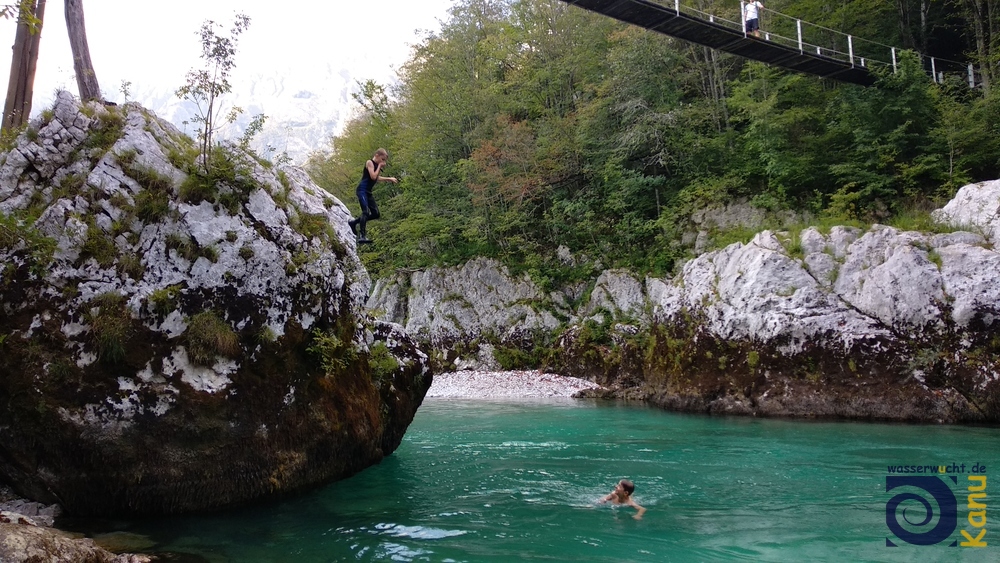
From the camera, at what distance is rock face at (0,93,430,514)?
20.2 feet

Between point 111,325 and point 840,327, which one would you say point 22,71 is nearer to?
point 111,325

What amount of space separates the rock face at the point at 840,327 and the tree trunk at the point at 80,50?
6.16 m

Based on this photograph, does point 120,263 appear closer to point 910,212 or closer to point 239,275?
point 239,275

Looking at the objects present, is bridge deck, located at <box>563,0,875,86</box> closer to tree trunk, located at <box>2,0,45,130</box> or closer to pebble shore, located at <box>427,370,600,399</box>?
tree trunk, located at <box>2,0,45,130</box>

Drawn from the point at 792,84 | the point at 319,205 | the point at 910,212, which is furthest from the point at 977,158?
the point at 319,205

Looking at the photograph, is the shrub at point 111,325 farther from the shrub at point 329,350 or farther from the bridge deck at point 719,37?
the bridge deck at point 719,37

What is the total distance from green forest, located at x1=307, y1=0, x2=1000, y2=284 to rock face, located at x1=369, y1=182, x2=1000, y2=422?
1.59 metres

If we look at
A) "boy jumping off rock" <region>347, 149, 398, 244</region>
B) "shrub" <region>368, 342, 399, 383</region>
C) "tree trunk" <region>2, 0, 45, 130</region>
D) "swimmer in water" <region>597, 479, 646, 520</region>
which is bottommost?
"swimmer in water" <region>597, 479, 646, 520</region>

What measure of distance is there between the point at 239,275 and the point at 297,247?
1.02m

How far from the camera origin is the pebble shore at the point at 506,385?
20156 mm

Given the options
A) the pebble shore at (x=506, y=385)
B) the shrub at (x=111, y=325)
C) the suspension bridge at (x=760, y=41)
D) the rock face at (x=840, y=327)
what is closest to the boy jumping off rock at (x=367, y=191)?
the rock face at (x=840, y=327)

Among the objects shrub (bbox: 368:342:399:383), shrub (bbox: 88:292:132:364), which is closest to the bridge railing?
shrub (bbox: 368:342:399:383)

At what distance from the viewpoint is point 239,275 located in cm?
721

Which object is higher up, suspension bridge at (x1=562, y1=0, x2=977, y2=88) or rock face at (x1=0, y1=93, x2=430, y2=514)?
suspension bridge at (x1=562, y1=0, x2=977, y2=88)
